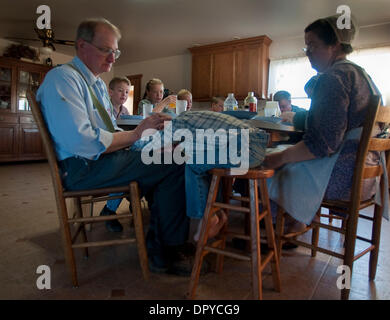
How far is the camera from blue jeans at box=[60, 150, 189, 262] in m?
1.21

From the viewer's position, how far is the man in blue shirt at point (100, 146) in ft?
3.67

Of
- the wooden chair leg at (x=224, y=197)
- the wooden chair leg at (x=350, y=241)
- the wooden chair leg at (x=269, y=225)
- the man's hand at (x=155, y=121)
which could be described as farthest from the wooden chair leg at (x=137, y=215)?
the wooden chair leg at (x=350, y=241)

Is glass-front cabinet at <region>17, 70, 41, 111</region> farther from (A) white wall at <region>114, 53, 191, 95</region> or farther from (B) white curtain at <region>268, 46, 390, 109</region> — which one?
(B) white curtain at <region>268, 46, 390, 109</region>

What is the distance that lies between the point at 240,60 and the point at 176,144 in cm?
459

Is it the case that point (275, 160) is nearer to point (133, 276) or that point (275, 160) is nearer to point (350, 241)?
point (350, 241)

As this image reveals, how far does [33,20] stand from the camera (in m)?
4.81

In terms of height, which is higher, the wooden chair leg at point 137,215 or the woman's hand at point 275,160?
the woman's hand at point 275,160

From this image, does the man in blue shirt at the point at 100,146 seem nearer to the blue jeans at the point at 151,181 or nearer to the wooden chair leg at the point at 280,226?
the blue jeans at the point at 151,181

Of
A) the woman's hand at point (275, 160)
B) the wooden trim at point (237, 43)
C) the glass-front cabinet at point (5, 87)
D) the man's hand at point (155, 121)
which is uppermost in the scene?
the wooden trim at point (237, 43)

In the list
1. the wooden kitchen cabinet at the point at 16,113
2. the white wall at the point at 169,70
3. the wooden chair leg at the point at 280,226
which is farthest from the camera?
the white wall at the point at 169,70

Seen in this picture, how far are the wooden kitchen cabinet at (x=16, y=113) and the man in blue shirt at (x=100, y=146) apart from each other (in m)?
5.19

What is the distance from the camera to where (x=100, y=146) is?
45.2 inches

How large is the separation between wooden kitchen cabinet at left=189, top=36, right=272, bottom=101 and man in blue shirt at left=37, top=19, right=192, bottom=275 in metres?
4.16

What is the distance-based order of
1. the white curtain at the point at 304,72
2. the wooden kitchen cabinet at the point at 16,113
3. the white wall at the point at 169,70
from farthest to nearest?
the white wall at the point at 169,70
the wooden kitchen cabinet at the point at 16,113
the white curtain at the point at 304,72
